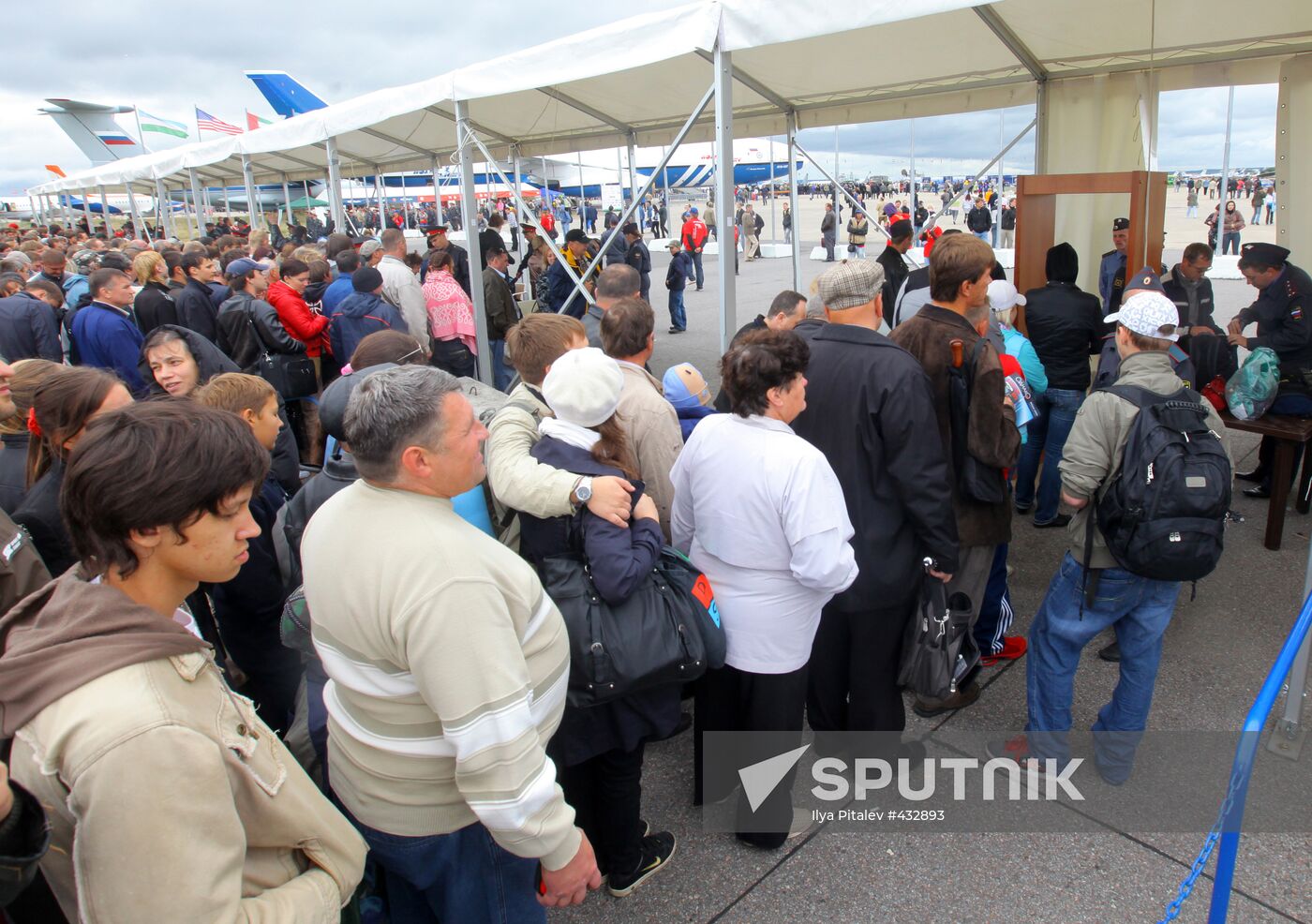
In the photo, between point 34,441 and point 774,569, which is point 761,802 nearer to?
point 774,569

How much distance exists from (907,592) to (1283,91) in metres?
4.94

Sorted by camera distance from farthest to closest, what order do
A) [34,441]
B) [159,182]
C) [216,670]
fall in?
[159,182], [34,441], [216,670]

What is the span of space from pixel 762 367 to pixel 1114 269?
459 cm

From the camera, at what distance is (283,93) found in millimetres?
34562

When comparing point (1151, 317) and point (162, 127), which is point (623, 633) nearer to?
point (1151, 317)

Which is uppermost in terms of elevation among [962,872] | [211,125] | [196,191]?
[211,125]

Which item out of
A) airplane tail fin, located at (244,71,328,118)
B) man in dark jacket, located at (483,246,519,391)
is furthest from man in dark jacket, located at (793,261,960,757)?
airplane tail fin, located at (244,71,328,118)

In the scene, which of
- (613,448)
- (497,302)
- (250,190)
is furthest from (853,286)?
(250,190)

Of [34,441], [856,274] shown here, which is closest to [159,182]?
[34,441]

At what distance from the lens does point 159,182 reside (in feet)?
54.0

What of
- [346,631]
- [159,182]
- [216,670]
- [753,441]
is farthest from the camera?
[159,182]

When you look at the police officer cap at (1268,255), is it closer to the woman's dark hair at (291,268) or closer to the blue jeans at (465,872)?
the blue jeans at (465,872)

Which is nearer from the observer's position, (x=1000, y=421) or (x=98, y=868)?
(x=98, y=868)

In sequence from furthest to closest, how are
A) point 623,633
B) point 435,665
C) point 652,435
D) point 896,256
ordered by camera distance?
point 896,256 < point 652,435 < point 623,633 < point 435,665
